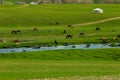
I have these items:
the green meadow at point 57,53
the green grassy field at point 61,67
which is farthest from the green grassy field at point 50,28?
the green grassy field at point 61,67

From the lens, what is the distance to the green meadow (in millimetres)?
28344

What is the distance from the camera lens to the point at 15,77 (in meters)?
26.2

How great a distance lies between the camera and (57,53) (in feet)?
152

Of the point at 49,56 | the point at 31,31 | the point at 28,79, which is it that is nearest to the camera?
the point at 28,79

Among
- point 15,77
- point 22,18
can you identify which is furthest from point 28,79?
point 22,18

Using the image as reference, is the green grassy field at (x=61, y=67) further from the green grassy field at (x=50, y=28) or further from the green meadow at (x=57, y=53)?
the green grassy field at (x=50, y=28)

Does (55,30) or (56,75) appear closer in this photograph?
(56,75)

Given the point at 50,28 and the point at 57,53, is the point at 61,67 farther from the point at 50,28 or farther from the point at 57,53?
the point at 50,28

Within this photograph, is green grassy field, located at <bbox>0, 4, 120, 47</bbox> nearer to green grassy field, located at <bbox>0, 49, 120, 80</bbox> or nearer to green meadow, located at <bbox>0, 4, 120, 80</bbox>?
green meadow, located at <bbox>0, 4, 120, 80</bbox>

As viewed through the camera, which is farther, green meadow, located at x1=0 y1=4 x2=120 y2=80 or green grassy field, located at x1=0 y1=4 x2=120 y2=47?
green grassy field, located at x1=0 y1=4 x2=120 y2=47

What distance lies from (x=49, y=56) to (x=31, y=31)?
23981mm

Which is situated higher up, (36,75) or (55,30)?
(36,75)

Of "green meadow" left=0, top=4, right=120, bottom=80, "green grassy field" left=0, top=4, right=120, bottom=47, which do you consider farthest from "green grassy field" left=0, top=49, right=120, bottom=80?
"green grassy field" left=0, top=4, right=120, bottom=47

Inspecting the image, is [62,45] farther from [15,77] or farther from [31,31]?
[15,77]
